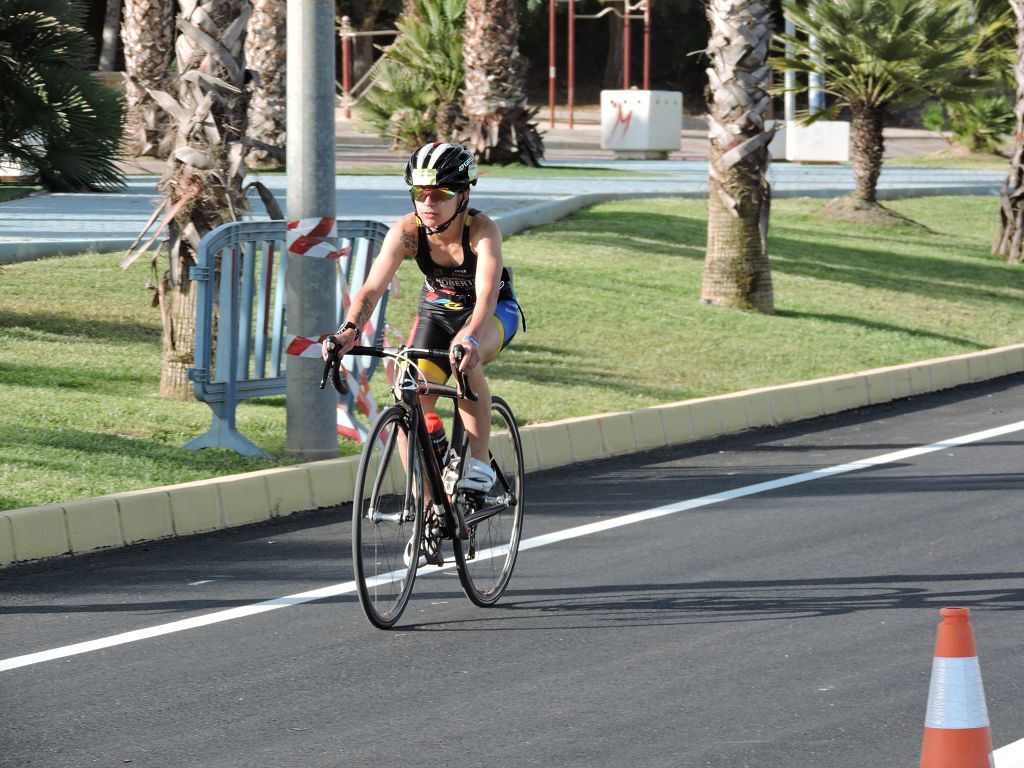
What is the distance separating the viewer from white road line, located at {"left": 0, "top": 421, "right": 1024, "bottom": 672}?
6.14 m

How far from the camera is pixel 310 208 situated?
31.2 ft

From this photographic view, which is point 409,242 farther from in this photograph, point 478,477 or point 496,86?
point 496,86

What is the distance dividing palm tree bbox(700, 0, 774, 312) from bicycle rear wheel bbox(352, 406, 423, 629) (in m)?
9.72

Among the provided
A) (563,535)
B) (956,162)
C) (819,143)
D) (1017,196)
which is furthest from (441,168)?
(956,162)

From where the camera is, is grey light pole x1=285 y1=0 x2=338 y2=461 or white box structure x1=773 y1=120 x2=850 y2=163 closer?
grey light pole x1=285 y1=0 x2=338 y2=461

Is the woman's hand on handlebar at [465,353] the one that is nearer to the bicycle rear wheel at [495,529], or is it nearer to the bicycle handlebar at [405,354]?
the bicycle handlebar at [405,354]

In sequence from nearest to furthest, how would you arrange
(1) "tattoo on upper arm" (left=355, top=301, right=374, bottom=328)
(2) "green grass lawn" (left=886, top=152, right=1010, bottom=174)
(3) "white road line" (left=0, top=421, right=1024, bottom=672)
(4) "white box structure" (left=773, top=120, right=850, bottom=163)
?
(3) "white road line" (left=0, top=421, right=1024, bottom=672) < (1) "tattoo on upper arm" (left=355, top=301, right=374, bottom=328) < (2) "green grass lawn" (left=886, top=152, right=1010, bottom=174) < (4) "white box structure" (left=773, top=120, right=850, bottom=163)

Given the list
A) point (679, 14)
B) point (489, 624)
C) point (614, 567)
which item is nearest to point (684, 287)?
point (614, 567)

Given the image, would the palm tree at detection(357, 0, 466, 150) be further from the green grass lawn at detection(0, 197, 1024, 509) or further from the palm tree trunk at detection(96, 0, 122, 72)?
the palm tree trunk at detection(96, 0, 122, 72)

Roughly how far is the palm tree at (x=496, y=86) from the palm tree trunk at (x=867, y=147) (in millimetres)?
6747

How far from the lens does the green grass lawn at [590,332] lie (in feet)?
30.9

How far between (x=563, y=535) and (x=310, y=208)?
2564 millimetres

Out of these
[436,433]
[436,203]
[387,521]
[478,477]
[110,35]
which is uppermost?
[110,35]

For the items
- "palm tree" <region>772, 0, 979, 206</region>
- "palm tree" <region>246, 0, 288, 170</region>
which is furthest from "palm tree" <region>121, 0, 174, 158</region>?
"palm tree" <region>772, 0, 979, 206</region>
